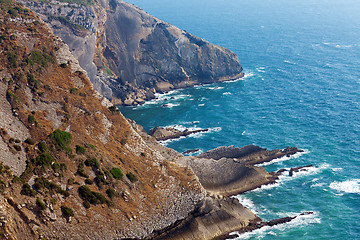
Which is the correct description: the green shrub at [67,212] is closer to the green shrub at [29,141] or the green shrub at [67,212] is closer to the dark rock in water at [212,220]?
the green shrub at [29,141]

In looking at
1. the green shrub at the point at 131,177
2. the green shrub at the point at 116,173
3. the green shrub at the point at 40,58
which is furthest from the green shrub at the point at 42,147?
the green shrub at the point at 40,58

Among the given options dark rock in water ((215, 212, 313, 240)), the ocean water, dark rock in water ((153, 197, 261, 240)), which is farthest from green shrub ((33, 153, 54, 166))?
the ocean water

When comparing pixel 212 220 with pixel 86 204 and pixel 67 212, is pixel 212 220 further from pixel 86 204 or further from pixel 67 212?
pixel 67 212

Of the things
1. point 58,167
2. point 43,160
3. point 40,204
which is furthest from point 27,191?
point 58,167

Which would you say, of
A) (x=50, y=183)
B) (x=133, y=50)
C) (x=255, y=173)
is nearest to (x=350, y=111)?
(x=255, y=173)

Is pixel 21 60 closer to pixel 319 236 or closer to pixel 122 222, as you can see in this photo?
pixel 122 222

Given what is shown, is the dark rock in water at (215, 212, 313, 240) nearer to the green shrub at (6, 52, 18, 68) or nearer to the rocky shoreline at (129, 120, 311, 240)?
the rocky shoreline at (129, 120, 311, 240)
